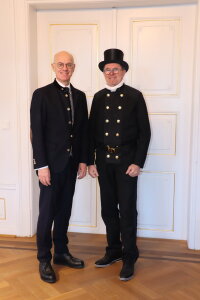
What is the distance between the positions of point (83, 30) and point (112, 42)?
29 cm

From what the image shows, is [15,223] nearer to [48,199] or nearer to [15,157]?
[15,157]

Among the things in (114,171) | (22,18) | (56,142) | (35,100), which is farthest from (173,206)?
(22,18)

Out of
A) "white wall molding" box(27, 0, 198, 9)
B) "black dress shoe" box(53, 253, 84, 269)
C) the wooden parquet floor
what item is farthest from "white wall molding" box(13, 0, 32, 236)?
"black dress shoe" box(53, 253, 84, 269)

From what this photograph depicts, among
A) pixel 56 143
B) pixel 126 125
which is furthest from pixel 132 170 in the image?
pixel 56 143

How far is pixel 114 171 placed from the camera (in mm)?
2562

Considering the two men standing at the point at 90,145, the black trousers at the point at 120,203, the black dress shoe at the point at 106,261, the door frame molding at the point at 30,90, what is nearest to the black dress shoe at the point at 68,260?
the two men standing at the point at 90,145

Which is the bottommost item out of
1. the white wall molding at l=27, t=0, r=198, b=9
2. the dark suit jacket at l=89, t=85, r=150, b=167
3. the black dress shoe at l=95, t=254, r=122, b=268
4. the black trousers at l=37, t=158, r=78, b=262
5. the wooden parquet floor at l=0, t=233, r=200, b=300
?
the wooden parquet floor at l=0, t=233, r=200, b=300

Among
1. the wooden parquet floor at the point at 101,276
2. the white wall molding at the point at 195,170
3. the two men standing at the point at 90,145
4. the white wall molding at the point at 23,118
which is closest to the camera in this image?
the wooden parquet floor at the point at 101,276

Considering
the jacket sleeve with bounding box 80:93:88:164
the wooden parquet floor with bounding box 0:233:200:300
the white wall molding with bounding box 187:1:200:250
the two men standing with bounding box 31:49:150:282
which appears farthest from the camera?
the white wall molding with bounding box 187:1:200:250

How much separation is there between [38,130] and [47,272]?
0.99 metres

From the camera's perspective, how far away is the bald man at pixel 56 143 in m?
2.38

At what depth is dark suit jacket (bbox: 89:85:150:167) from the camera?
2484 millimetres

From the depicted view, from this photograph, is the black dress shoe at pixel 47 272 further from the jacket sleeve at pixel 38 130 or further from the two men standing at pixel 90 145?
the jacket sleeve at pixel 38 130

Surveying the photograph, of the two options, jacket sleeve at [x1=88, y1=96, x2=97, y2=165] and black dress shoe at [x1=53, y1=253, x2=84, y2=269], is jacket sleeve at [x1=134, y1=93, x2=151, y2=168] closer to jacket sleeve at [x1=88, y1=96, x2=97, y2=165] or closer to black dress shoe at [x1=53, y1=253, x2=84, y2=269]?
jacket sleeve at [x1=88, y1=96, x2=97, y2=165]
